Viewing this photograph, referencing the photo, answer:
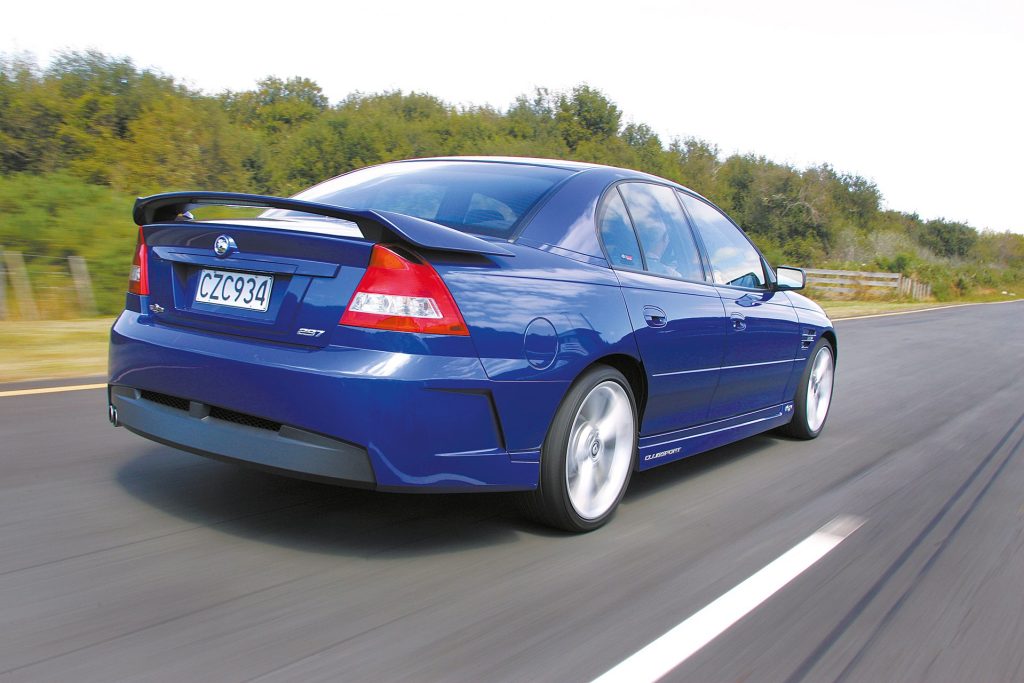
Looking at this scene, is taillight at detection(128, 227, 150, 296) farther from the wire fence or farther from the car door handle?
the wire fence

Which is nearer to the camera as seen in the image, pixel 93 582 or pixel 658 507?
pixel 93 582

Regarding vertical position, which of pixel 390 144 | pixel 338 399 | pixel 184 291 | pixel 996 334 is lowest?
pixel 996 334

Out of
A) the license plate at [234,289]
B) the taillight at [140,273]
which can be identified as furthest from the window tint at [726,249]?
the taillight at [140,273]

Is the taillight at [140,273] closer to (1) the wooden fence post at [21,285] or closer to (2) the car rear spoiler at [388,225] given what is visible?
(2) the car rear spoiler at [388,225]

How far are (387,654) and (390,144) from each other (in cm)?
5464

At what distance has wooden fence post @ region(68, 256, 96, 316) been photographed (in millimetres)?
12484

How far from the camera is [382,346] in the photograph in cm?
332

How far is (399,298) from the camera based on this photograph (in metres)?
3.34

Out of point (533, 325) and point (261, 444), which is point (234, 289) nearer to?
point (261, 444)

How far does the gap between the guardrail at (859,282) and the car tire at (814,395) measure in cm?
3297

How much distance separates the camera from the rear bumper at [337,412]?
330cm

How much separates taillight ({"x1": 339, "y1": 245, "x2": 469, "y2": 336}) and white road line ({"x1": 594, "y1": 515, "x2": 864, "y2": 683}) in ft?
4.08

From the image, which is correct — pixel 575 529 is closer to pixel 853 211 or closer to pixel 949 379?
pixel 949 379

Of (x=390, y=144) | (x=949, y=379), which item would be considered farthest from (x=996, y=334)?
(x=390, y=144)
